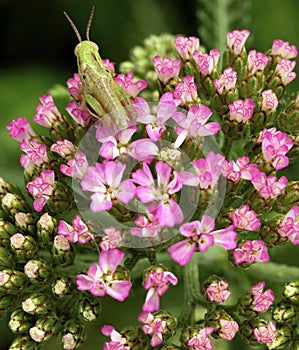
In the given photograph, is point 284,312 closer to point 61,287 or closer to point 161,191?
point 161,191

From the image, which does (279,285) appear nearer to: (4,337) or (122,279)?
(122,279)

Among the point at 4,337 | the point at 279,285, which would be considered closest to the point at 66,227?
the point at 279,285

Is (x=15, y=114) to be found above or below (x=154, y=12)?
below

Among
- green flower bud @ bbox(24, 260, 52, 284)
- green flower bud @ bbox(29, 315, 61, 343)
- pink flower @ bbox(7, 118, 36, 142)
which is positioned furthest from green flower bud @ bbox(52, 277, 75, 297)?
pink flower @ bbox(7, 118, 36, 142)

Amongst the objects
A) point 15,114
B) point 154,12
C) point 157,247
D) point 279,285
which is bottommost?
point 279,285

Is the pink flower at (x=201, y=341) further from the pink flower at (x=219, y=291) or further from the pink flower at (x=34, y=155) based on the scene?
the pink flower at (x=34, y=155)

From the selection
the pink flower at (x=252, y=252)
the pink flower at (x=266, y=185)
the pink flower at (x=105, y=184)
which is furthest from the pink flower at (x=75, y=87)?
the pink flower at (x=252, y=252)
